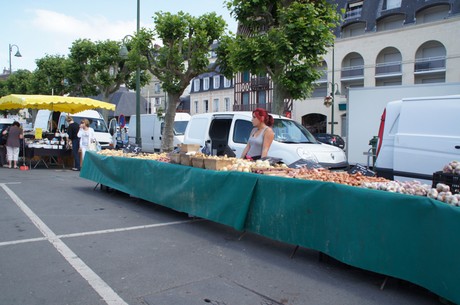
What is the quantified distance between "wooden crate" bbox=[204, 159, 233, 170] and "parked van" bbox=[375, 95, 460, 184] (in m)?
3.56

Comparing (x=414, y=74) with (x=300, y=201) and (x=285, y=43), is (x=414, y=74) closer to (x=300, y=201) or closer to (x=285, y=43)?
(x=285, y=43)

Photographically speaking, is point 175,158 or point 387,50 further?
point 387,50

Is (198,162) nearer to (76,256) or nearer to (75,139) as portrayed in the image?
(76,256)

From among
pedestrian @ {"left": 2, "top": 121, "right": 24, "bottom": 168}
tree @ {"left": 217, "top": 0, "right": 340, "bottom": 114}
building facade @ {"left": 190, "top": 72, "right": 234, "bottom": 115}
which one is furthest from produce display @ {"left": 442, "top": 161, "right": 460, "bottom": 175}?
building facade @ {"left": 190, "top": 72, "right": 234, "bottom": 115}

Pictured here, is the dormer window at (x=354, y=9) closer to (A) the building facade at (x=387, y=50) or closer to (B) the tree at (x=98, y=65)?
(A) the building facade at (x=387, y=50)

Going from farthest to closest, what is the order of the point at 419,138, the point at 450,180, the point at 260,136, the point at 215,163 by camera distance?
the point at 419,138
the point at 260,136
the point at 215,163
the point at 450,180

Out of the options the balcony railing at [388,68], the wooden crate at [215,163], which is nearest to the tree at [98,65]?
the balcony railing at [388,68]

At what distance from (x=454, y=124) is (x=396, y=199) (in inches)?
163

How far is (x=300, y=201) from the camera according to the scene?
4.56 meters

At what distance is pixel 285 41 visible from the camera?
13.1m

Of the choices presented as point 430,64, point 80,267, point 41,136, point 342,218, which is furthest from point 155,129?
point 430,64

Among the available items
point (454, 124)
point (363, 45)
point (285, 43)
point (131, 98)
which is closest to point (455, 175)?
point (454, 124)

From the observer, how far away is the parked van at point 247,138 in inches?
333

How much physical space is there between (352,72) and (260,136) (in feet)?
112
